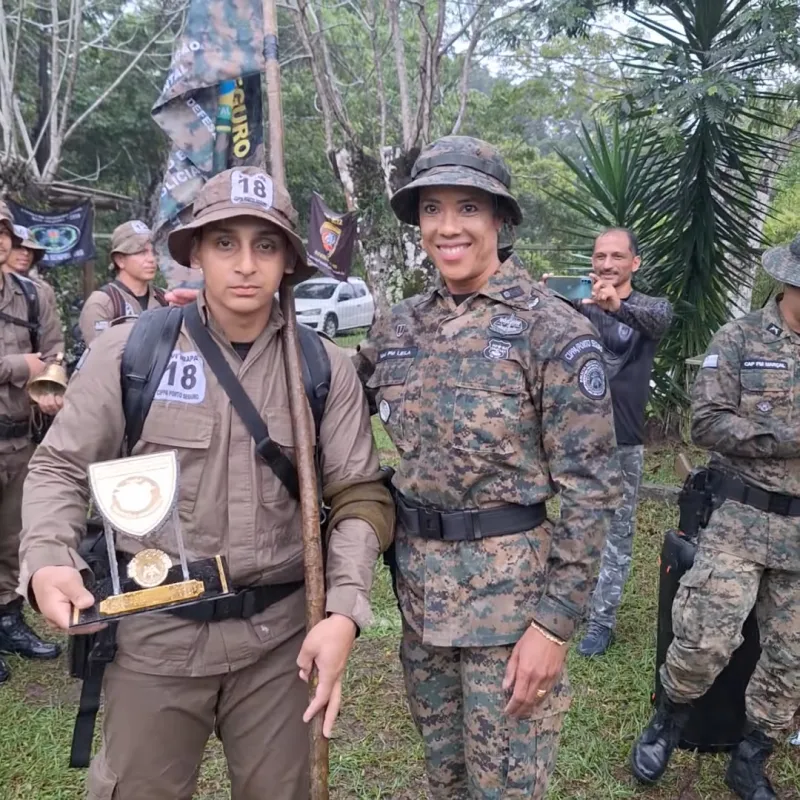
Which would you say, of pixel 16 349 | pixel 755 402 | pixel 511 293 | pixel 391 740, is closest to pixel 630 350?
pixel 755 402

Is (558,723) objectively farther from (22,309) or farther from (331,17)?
(331,17)

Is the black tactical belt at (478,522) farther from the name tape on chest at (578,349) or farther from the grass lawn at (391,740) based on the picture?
the grass lawn at (391,740)

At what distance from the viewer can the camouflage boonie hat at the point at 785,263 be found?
274 cm

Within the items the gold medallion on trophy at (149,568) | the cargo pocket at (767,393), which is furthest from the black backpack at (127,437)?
the cargo pocket at (767,393)

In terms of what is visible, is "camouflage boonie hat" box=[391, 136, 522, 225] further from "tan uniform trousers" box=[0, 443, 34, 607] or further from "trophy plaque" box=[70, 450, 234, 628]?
"tan uniform trousers" box=[0, 443, 34, 607]

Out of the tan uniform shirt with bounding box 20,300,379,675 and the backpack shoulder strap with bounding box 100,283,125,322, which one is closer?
the tan uniform shirt with bounding box 20,300,379,675

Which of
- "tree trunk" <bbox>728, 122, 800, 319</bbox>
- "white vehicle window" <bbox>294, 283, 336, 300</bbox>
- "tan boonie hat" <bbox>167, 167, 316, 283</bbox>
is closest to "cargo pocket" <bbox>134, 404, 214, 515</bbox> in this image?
"tan boonie hat" <bbox>167, 167, 316, 283</bbox>

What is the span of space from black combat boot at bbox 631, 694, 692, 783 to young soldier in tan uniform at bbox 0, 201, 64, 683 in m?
2.85

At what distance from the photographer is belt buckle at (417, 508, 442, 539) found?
2.03 metres

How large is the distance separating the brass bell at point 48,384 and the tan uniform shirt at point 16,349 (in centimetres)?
12

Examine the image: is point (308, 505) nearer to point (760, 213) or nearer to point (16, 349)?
point (16, 349)

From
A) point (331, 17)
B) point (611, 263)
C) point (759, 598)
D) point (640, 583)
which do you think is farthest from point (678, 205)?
point (331, 17)

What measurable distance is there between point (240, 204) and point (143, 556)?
0.84 metres

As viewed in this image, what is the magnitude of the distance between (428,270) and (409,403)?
26.4 feet
